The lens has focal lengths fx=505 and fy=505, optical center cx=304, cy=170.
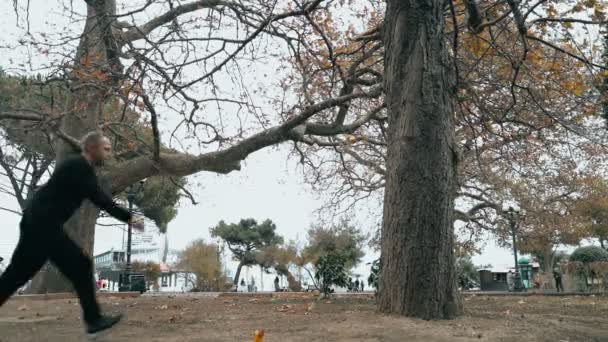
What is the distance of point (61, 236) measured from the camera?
406cm

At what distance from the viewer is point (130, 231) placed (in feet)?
67.0

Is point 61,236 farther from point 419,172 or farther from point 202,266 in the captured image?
point 202,266

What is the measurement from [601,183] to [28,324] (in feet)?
90.0

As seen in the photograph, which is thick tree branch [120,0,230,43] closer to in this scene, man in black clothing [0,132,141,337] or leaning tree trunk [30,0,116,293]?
leaning tree trunk [30,0,116,293]

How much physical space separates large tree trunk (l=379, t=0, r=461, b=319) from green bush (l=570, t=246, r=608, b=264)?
59.0 feet

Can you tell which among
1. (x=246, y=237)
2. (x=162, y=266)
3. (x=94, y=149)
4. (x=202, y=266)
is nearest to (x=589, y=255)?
(x=94, y=149)

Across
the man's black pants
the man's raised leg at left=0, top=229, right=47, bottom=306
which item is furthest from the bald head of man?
the man's raised leg at left=0, top=229, right=47, bottom=306

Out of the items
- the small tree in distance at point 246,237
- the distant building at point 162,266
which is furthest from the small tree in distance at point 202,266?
the small tree in distance at point 246,237

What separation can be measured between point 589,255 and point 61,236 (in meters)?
22.4

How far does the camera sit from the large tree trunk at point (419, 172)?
5742 millimetres

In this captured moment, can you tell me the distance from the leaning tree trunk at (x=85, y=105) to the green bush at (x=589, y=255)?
19139 millimetres

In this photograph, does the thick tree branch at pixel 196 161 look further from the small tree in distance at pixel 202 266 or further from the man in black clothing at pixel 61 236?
the small tree in distance at pixel 202 266

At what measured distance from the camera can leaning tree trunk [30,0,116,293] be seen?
8305mm

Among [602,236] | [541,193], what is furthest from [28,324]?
[602,236]
